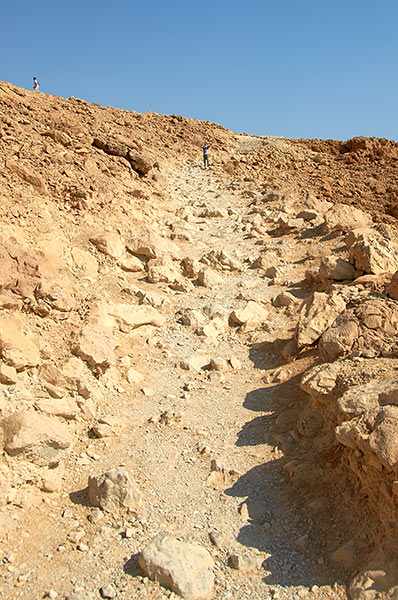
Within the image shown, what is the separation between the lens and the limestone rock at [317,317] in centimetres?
686

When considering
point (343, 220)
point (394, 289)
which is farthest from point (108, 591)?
point (343, 220)

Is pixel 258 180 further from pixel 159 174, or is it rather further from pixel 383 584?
pixel 383 584

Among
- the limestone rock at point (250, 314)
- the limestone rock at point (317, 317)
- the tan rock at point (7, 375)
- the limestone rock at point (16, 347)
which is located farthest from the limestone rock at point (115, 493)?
the limestone rock at point (250, 314)

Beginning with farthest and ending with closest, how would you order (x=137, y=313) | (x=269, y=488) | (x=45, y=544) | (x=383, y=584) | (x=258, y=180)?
(x=258, y=180) < (x=137, y=313) < (x=269, y=488) < (x=45, y=544) < (x=383, y=584)

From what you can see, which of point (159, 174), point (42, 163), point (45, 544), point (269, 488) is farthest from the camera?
point (159, 174)

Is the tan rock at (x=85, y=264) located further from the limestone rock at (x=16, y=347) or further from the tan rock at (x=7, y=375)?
the tan rock at (x=7, y=375)

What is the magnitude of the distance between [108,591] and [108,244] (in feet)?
20.3

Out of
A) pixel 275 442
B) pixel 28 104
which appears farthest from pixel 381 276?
pixel 28 104

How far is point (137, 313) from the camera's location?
786 centimetres

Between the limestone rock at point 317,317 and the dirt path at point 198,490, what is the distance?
2.11ft

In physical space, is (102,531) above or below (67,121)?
below

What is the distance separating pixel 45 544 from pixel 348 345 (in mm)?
3595

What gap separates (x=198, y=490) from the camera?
4926mm

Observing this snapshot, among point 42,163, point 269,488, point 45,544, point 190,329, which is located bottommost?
point 45,544
